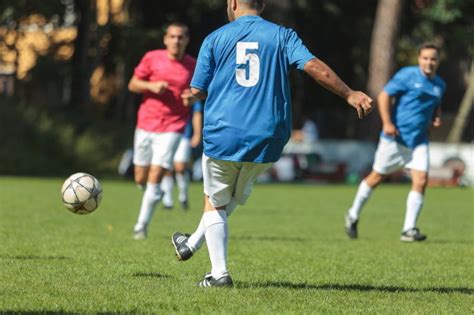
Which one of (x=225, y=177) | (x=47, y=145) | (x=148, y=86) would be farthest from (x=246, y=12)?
(x=47, y=145)

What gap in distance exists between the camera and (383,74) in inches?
1387

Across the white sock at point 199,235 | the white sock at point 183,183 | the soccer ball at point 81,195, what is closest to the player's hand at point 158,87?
the soccer ball at point 81,195

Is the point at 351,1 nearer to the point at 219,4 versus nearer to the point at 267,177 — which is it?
the point at 219,4

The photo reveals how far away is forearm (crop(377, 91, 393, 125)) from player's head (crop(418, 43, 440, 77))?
1.76 feet

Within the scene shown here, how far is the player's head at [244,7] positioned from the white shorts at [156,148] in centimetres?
475

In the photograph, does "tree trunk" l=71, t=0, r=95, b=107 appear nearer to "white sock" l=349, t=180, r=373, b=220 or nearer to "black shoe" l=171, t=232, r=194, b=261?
"white sock" l=349, t=180, r=373, b=220

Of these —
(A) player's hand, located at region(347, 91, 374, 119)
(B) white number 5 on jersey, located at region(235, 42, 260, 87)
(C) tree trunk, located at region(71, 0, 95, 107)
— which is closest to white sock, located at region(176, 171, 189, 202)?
(B) white number 5 on jersey, located at region(235, 42, 260, 87)

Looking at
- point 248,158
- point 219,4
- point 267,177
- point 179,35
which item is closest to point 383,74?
point 267,177

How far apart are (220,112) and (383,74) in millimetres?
27965

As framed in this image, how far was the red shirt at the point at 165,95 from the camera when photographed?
41.4 ft

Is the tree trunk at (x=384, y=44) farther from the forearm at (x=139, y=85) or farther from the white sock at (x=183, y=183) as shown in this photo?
the forearm at (x=139, y=85)

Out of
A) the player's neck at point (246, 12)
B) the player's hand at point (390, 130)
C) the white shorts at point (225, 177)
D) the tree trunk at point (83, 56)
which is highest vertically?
the player's neck at point (246, 12)

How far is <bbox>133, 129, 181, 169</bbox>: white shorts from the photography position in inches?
491

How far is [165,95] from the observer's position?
12820 mm
